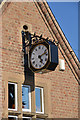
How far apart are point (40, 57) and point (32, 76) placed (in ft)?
3.10

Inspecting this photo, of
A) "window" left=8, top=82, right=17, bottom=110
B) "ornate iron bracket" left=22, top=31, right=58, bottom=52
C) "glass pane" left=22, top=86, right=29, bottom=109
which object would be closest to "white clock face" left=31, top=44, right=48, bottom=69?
"ornate iron bracket" left=22, top=31, right=58, bottom=52

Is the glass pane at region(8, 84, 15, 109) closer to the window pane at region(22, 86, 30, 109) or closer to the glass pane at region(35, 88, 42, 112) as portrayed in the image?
the window pane at region(22, 86, 30, 109)

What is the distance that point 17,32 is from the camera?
47.2 feet

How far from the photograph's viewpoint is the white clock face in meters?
13.6

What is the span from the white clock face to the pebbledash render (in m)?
0.57

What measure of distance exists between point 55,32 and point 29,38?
1521 millimetres

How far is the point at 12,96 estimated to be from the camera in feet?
44.4

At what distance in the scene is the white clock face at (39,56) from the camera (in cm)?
1355

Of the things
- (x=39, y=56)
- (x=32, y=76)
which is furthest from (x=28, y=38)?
(x=32, y=76)

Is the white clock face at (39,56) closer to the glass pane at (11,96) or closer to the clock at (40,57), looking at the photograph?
the clock at (40,57)

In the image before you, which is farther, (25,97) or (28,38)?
(28,38)

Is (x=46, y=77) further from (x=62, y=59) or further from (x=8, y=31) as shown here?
(x=8, y=31)

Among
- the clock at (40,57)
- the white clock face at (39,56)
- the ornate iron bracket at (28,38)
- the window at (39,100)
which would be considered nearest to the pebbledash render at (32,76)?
the window at (39,100)

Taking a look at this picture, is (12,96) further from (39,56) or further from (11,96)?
(39,56)
